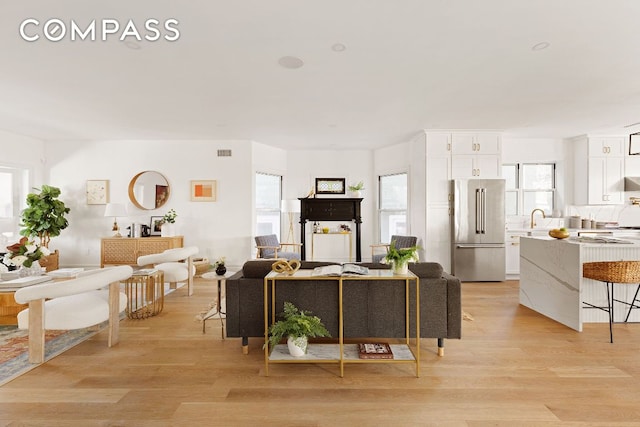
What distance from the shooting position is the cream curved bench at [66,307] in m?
2.55

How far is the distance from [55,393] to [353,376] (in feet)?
7.02

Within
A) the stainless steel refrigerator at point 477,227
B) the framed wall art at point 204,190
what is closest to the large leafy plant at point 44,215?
the framed wall art at point 204,190

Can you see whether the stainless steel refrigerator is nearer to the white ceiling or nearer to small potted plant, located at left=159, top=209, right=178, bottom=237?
the white ceiling

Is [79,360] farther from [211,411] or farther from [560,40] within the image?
[560,40]

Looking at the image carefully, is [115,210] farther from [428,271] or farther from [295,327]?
[428,271]

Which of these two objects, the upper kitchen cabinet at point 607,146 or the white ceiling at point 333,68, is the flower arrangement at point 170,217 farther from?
the upper kitchen cabinet at point 607,146

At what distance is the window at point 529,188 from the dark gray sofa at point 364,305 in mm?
4734

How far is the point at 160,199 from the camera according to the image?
21.3 feet

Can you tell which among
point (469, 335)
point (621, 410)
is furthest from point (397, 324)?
point (621, 410)

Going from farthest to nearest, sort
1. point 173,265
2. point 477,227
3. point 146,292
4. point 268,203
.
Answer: point 268,203
point 477,227
point 173,265
point 146,292

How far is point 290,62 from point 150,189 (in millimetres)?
4787

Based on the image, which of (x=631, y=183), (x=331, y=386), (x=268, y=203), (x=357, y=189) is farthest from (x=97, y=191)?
(x=631, y=183)

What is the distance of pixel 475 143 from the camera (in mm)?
5762

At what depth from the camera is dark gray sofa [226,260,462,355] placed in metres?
2.68
